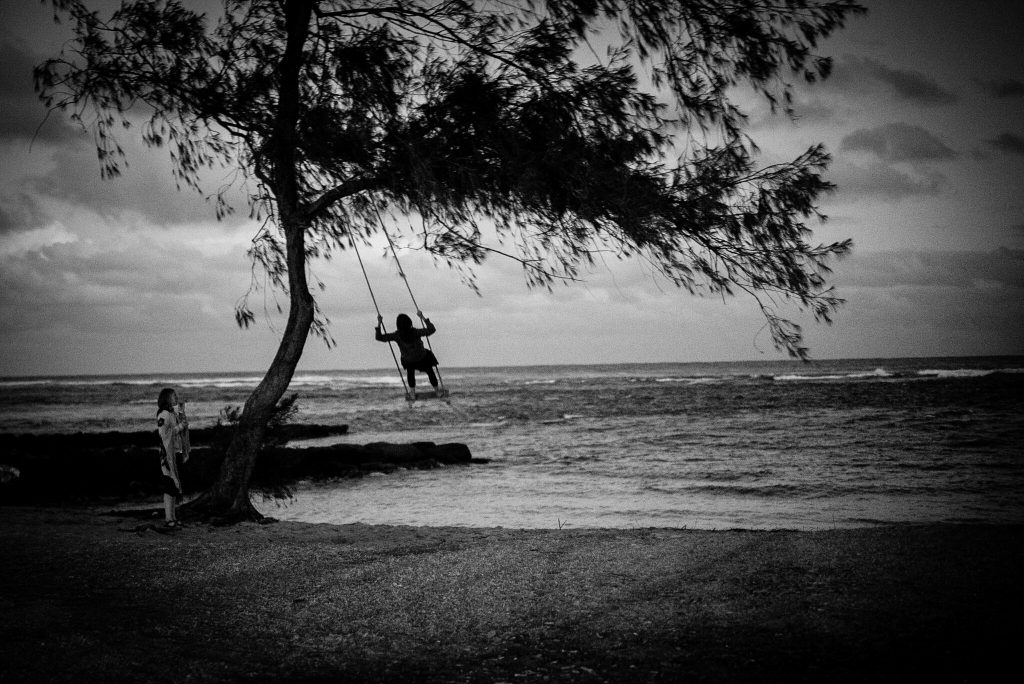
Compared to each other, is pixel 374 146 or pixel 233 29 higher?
pixel 233 29

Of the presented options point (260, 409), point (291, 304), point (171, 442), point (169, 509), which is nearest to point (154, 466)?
point (169, 509)

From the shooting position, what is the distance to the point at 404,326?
→ 9.02m

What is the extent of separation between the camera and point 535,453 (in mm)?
22828

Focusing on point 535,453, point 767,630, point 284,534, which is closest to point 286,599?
point 284,534

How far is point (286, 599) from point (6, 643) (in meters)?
2.15

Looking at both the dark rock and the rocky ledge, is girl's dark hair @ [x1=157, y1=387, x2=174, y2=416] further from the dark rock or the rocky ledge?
the dark rock

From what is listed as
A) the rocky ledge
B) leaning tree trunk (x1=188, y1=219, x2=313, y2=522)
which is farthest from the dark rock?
leaning tree trunk (x1=188, y1=219, x2=313, y2=522)

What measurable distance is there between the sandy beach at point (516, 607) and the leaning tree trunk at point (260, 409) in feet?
3.64

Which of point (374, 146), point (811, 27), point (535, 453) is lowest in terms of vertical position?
point (535, 453)

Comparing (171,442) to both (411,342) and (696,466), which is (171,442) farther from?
(696,466)

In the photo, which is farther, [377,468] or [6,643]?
[377,468]

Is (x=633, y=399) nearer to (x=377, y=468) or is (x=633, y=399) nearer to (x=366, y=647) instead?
(x=377, y=468)

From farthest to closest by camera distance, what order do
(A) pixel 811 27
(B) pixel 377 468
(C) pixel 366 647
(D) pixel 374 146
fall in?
(B) pixel 377 468, (D) pixel 374 146, (A) pixel 811 27, (C) pixel 366 647

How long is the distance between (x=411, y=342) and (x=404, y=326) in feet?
0.91
